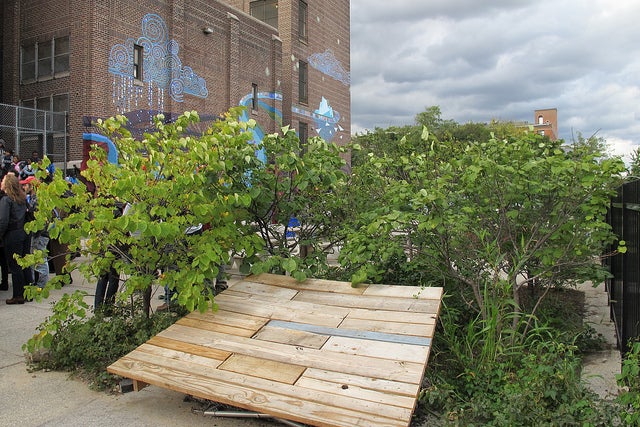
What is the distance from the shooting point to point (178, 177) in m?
4.25

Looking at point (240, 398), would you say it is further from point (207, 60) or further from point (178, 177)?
point (207, 60)

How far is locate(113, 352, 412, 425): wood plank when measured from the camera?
3.00m

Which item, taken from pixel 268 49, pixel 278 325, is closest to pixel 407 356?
pixel 278 325

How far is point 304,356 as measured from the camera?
363cm

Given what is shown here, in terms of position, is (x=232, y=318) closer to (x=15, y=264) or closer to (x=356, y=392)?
(x=356, y=392)

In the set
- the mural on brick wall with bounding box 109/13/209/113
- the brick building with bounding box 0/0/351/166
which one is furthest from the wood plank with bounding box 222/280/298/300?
the mural on brick wall with bounding box 109/13/209/113

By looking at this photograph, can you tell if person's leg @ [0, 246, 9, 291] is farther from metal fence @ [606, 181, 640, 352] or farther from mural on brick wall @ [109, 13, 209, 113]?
→ mural on brick wall @ [109, 13, 209, 113]

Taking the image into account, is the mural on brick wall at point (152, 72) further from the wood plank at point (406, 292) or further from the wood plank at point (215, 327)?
the wood plank at point (406, 292)

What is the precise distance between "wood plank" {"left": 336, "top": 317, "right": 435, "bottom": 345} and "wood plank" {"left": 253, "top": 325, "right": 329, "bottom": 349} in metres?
0.26

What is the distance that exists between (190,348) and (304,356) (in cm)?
93

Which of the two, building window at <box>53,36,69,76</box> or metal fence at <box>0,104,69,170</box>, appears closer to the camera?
metal fence at <box>0,104,69,170</box>

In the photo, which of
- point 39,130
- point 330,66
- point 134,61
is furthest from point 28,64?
point 330,66

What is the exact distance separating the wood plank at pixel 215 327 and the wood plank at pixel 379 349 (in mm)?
699

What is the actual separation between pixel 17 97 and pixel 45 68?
84.9 inches
